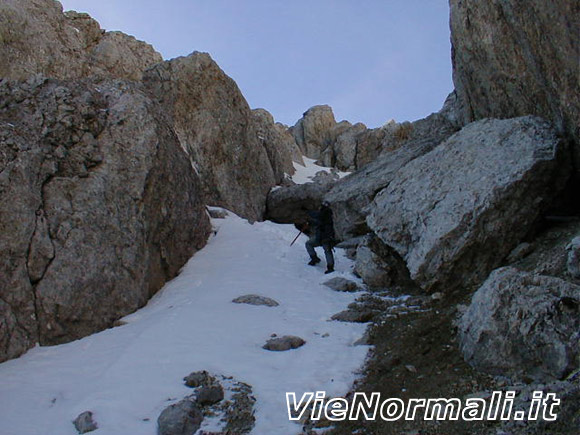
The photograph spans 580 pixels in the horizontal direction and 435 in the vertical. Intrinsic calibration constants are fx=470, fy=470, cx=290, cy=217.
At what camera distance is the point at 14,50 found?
34344 millimetres

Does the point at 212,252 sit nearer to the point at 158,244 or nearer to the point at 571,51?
the point at 158,244

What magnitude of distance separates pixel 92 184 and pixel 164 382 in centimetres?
813

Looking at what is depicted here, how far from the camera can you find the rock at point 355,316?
12492 mm

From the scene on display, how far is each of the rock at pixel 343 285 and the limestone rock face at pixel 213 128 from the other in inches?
511

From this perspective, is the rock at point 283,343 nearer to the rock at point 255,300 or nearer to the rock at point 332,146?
the rock at point 255,300

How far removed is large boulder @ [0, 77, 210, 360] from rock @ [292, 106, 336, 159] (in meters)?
52.3

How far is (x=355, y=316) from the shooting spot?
495 inches

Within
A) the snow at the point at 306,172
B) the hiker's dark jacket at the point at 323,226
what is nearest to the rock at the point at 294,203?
the hiker's dark jacket at the point at 323,226

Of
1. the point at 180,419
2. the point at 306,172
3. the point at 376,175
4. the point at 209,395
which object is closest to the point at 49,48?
the point at 306,172

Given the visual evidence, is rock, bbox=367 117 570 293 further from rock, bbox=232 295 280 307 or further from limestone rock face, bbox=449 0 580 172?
rock, bbox=232 295 280 307

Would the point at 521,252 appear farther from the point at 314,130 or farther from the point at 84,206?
the point at 314,130

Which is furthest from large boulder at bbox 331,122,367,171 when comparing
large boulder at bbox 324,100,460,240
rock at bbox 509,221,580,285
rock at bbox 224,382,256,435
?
rock at bbox 224,382,256,435

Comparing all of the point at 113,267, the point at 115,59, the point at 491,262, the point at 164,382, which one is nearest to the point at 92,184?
the point at 113,267

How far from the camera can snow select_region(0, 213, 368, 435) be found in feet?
27.8
